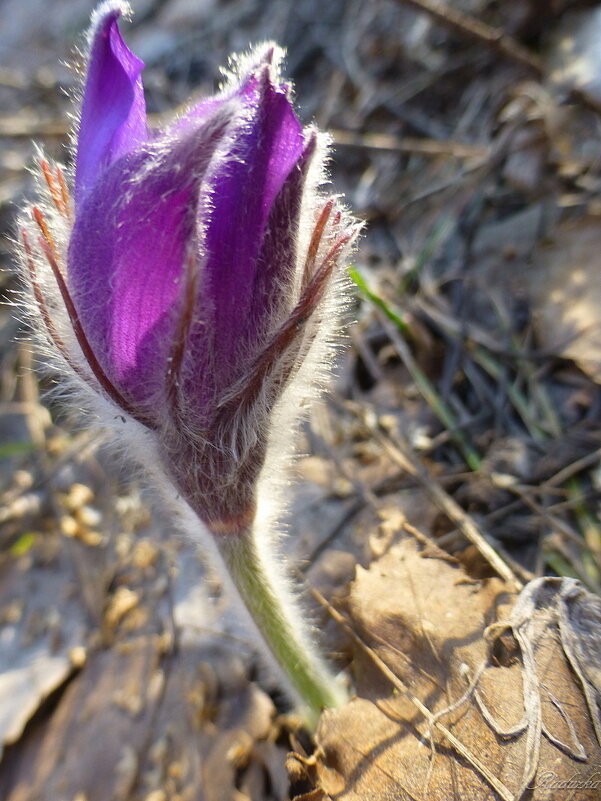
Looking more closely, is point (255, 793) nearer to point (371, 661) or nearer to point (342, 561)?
point (371, 661)

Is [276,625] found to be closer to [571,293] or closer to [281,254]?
[281,254]

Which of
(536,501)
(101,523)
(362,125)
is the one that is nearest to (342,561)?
(536,501)

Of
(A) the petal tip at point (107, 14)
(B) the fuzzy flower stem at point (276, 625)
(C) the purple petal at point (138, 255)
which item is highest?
(A) the petal tip at point (107, 14)

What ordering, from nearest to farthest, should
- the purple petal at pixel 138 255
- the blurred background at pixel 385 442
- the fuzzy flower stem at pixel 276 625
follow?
1. the purple petal at pixel 138 255
2. the fuzzy flower stem at pixel 276 625
3. the blurred background at pixel 385 442

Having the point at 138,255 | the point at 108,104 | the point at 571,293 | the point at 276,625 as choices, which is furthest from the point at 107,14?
the point at 571,293

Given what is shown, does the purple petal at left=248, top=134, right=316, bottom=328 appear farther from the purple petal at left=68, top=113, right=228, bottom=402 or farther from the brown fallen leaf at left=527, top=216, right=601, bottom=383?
the brown fallen leaf at left=527, top=216, right=601, bottom=383

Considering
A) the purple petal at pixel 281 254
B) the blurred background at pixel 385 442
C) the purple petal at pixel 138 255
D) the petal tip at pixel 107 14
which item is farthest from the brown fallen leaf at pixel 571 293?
the petal tip at pixel 107 14

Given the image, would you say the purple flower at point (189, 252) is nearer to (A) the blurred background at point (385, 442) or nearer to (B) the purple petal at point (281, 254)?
(B) the purple petal at point (281, 254)
